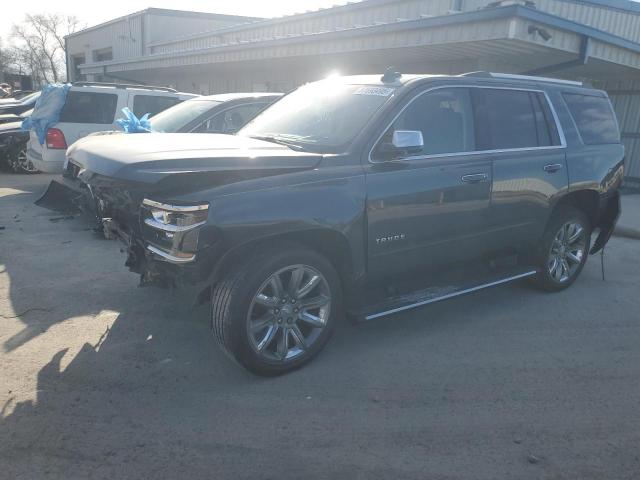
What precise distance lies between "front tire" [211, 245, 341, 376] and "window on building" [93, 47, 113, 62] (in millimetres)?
31808

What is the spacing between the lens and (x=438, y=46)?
31.4 feet

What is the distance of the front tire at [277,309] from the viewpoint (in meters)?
3.30

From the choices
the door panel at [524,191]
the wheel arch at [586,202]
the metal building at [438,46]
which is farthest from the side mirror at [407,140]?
the metal building at [438,46]

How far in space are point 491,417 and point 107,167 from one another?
2.78 metres

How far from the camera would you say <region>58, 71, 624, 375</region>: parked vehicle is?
3230mm

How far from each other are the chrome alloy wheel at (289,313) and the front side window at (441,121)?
1.18 m

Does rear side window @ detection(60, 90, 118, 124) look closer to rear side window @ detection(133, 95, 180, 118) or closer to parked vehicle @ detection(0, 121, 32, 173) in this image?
rear side window @ detection(133, 95, 180, 118)

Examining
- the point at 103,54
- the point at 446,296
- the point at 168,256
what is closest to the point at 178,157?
the point at 168,256

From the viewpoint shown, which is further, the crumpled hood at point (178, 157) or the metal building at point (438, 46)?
the metal building at point (438, 46)

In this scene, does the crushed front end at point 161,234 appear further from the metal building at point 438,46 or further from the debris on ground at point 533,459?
the metal building at point 438,46

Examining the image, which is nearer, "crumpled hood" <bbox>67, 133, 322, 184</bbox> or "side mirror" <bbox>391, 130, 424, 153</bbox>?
"crumpled hood" <bbox>67, 133, 322, 184</bbox>

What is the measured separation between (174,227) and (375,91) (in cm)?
193

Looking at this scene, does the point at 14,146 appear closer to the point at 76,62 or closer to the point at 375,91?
the point at 375,91

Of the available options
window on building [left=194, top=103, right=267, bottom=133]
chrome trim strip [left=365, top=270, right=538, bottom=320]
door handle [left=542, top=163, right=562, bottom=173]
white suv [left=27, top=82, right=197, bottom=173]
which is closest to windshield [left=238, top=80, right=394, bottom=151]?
chrome trim strip [left=365, top=270, right=538, bottom=320]
